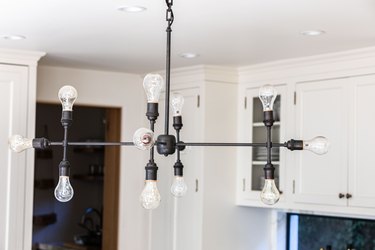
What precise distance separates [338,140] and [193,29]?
4.04ft

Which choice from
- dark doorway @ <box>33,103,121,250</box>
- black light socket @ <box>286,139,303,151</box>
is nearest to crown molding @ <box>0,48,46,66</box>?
black light socket @ <box>286,139,303,151</box>

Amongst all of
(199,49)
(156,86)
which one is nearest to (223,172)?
(199,49)

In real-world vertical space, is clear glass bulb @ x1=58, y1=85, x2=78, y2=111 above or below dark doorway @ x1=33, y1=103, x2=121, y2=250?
above

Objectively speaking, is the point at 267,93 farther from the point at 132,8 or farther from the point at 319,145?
the point at 132,8

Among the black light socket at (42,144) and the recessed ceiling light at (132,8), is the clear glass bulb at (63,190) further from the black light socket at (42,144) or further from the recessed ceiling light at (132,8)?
the recessed ceiling light at (132,8)

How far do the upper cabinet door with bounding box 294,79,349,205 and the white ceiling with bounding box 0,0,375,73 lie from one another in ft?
0.92

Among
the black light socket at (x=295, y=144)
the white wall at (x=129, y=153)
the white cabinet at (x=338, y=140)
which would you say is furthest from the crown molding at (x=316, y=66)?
the black light socket at (x=295, y=144)

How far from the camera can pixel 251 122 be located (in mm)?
4984

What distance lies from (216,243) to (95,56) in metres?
1.52

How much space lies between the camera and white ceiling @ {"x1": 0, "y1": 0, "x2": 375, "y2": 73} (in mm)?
3260

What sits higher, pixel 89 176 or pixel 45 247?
pixel 89 176

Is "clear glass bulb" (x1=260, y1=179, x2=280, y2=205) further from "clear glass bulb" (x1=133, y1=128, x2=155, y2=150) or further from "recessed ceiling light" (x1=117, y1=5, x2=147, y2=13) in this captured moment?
"recessed ceiling light" (x1=117, y1=5, x2=147, y2=13)

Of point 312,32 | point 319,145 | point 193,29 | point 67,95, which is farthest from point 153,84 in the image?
point 312,32

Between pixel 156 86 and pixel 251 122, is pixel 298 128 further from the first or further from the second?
pixel 156 86
